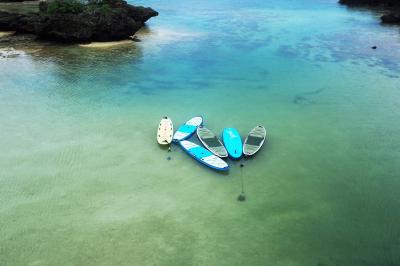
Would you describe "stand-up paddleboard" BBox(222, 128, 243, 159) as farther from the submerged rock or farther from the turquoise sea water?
the submerged rock

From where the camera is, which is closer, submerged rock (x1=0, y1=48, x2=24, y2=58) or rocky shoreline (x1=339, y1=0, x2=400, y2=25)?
submerged rock (x1=0, y1=48, x2=24, y2=58)

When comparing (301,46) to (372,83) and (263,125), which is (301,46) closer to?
(372,83)

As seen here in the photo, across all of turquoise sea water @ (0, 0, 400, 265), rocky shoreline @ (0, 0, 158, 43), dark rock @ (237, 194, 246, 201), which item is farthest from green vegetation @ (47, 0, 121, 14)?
dark rock @ (237, 194, 246, 201)

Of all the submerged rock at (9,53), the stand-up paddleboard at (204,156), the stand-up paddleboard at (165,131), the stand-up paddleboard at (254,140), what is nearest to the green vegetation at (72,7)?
the submerged rock at (9,53)

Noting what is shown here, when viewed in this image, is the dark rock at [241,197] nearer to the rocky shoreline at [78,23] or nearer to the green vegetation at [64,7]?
the rocky shoreline at [78,23]

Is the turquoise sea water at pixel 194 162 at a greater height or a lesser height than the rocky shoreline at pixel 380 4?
lesser

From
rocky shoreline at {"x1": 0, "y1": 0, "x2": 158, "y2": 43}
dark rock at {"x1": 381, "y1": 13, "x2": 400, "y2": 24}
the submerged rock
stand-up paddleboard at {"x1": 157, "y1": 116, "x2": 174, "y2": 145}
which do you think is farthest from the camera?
dark rock at {"x1": 381, "y1": 13, "x2": 400, "y2": 24}

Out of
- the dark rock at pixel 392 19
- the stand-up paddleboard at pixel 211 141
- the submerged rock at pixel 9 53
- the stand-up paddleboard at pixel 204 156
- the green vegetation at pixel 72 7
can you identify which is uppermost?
the green vegetation at pixel 72 7
